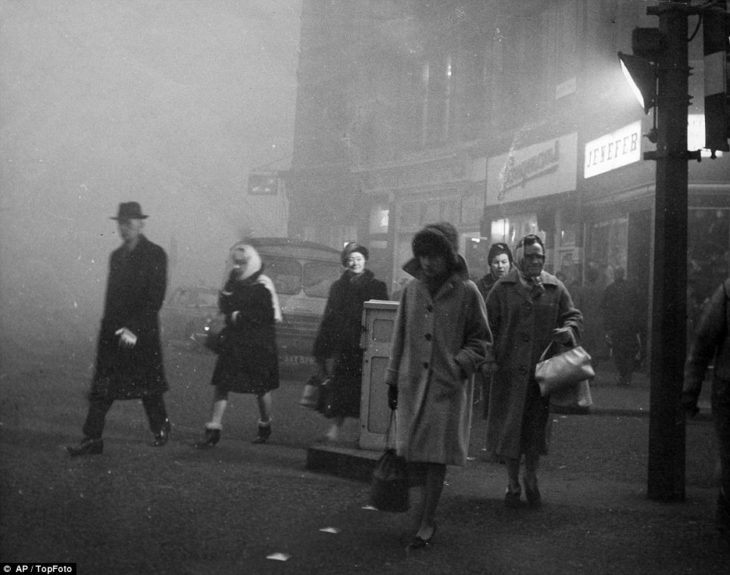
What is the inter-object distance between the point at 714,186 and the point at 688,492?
1022cm

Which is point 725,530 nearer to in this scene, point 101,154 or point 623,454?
point 623,454

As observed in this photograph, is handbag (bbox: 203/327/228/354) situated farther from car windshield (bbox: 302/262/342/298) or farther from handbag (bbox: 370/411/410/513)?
car windshield (bbox: 302/262/342/298)

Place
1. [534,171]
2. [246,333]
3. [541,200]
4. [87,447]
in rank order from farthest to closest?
1. [534,171]
2. [541,200]
3. [246,333]
4. [87,447]

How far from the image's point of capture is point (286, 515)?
5012mm

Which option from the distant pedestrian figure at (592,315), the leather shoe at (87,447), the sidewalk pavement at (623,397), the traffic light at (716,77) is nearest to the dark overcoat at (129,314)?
the leather shoe at (87,447)

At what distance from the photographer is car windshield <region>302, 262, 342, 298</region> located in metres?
13.9

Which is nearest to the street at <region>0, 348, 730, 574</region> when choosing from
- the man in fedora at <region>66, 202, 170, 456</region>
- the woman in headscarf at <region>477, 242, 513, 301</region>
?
the man in fedora at <region>66, 202, 170, 456</region>

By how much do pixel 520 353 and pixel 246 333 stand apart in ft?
8.54

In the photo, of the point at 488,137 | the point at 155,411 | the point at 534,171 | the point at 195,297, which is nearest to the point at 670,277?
the point at 155,411

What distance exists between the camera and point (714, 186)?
1523 cm

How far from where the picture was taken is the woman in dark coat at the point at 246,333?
287 inches

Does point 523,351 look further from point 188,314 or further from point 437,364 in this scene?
point 188,314

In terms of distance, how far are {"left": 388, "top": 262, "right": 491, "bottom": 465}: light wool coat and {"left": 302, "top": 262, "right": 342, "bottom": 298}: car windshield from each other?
357 inches

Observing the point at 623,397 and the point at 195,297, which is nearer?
the point at 623,397
